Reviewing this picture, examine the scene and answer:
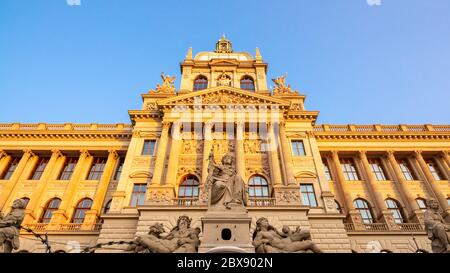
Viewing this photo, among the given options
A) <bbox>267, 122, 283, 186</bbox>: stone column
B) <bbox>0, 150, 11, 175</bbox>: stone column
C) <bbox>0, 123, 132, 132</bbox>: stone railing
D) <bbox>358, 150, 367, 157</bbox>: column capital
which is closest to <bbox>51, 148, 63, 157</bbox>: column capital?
<bbox>0, 123, 132, 132</bbox>: stone railing

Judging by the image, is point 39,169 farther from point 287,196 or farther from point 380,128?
point 380,128

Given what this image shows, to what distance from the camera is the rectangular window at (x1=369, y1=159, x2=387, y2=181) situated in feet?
84.2

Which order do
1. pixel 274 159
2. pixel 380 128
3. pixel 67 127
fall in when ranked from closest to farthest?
1. pixel 274 159
2. pixel 67 127
3. pixel 380 128

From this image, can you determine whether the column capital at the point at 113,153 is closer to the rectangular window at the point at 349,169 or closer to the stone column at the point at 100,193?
the stone column at the point at 100,193

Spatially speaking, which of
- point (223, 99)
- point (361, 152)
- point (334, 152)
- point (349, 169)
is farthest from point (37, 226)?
point (361, 152)

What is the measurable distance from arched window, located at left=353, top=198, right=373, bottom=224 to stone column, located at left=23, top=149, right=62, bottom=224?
2627 cm

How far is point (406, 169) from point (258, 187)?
15734 millimetres

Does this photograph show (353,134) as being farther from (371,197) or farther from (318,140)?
(371,197)

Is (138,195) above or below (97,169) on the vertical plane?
below

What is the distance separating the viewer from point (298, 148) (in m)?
24.2

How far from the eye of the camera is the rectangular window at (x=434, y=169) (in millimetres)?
25781

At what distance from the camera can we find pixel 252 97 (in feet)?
82.0

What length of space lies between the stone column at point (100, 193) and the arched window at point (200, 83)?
10573 mm

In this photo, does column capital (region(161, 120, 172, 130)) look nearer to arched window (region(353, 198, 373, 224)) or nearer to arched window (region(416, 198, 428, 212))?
arched window (region(353, 198, 373, 224))
